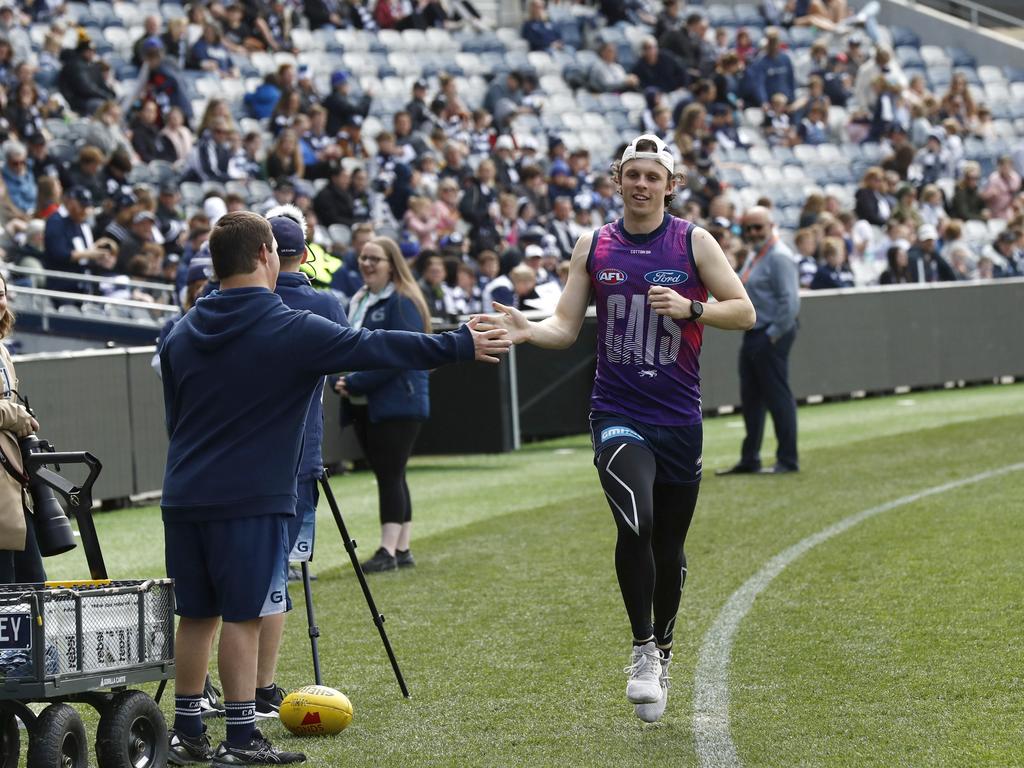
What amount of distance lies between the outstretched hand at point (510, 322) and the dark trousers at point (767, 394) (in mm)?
8701

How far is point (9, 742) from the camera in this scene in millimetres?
6164

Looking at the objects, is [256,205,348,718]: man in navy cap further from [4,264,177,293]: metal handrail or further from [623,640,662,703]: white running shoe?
[4,264,177,293]: metal handrail

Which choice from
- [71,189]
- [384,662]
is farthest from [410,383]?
[71,189]

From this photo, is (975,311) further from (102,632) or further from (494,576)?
(102,632)

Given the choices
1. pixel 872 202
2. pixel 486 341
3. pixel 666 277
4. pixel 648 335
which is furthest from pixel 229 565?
pixel 872 202

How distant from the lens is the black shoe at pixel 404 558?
448 inches

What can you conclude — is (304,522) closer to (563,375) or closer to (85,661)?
(85,661)

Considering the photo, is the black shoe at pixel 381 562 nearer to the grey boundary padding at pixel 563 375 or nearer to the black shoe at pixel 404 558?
the black shoe at pixel 404 558

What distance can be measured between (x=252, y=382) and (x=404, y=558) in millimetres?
5447

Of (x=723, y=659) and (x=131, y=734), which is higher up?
(x=131, y=734)

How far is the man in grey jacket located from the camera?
49.6ft

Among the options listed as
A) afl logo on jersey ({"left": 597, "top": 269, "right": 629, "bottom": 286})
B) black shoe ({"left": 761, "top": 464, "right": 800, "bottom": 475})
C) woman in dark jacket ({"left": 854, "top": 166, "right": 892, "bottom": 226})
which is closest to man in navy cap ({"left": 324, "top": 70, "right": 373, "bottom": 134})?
woman in dark jacket ({"left": 854, "top": 166, "right": 892, "bottom": 226})

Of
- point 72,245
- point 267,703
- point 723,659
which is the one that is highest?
point 72,245

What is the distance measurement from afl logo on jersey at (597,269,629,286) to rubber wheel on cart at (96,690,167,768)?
2.39m
